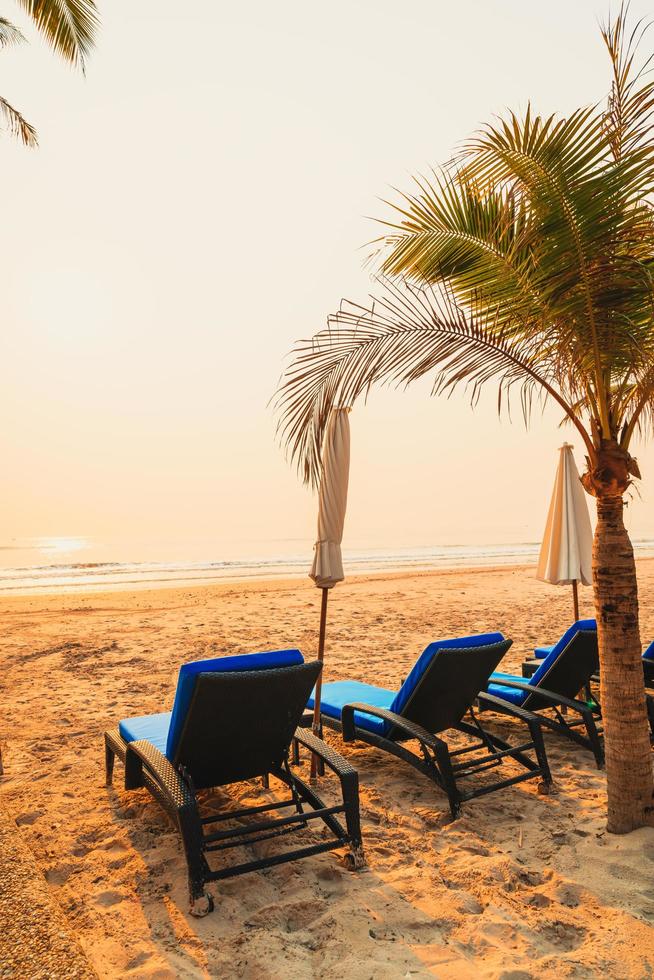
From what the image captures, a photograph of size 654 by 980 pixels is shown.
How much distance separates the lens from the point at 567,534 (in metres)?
6.66

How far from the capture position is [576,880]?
2.93 metres

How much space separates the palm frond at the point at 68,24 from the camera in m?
8.52

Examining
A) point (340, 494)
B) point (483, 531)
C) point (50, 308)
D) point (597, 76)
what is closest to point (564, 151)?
point (597, 76)

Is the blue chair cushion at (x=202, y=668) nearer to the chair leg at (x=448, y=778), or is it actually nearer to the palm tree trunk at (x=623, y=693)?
the chair leg at (x=448, y=778)

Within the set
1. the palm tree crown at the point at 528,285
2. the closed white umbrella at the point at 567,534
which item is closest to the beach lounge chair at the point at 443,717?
the palm tree crown at the point at 528,285

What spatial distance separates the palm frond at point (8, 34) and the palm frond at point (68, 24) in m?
3.58

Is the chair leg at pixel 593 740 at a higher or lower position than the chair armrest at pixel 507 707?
lower

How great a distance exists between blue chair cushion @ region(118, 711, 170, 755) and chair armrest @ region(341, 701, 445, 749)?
123 cm

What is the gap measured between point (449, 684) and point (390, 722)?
464mm

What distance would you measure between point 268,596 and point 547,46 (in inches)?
482

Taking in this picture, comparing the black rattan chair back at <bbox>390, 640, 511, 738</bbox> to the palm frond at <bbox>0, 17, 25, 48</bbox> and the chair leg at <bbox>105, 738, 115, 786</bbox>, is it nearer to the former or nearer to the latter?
the chair leg at <bbox>105, 738, 115, 786</bbox>

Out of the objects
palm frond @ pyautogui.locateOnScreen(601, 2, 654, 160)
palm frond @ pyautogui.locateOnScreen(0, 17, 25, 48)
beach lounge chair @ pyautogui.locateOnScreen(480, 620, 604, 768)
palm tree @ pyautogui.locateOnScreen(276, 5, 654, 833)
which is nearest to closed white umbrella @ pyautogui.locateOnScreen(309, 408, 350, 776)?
palm tree @ pyautogui.locateOnScreen(276, 5, 654, 833)

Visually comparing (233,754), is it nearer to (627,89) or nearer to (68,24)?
(627,89)

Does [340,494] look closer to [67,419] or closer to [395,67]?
[395,67]
